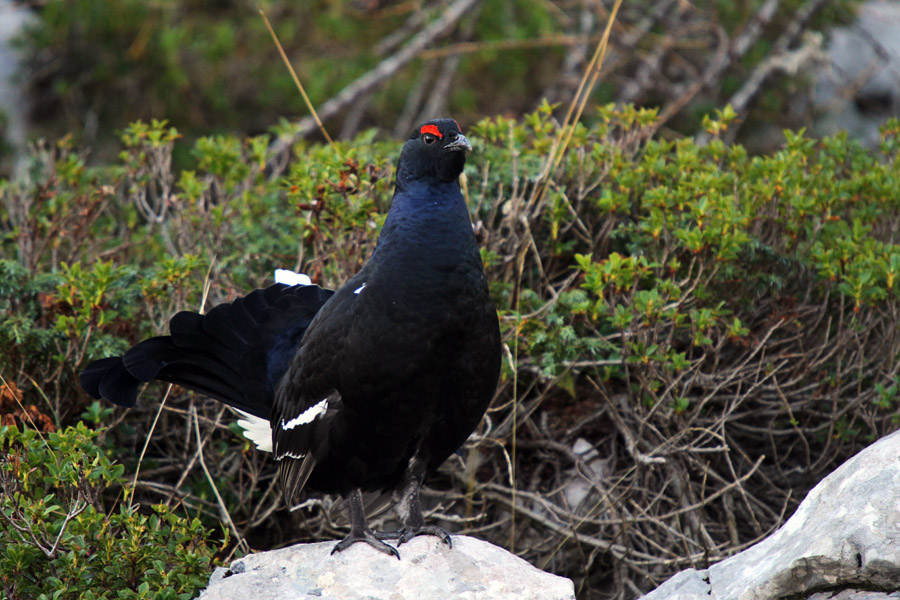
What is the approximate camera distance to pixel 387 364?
127 inches

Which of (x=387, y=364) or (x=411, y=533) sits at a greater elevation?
(x=387, y=364)

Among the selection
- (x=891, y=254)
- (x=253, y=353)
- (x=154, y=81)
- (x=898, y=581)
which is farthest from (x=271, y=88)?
(x=898, y=581)

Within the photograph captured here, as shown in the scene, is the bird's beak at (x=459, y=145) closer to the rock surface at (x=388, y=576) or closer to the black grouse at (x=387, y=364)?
the black grouse at (x=387, y=364)

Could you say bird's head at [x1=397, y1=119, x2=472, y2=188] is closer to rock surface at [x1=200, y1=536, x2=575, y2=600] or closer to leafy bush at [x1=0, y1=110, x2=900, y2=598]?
leafy bush at [x1=0, y1=110, x2=900, y2=598]

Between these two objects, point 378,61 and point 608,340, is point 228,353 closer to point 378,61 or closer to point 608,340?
point 608,340

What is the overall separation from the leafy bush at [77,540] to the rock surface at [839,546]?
1696mm

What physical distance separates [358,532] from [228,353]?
0.92m

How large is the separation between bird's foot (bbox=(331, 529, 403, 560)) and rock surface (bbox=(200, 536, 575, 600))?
0.02 m

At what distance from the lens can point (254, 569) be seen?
3.25 metres

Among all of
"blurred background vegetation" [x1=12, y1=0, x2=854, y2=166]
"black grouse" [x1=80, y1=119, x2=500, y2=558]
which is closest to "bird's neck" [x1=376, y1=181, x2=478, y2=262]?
"black grouse" [x1=80, y1=119, x2=500, y2=558]

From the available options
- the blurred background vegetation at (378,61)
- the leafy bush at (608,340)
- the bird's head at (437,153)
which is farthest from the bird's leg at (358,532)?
the blurred background vegetation at (378,61)

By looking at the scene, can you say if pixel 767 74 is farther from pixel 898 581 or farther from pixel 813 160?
pixel 898 581

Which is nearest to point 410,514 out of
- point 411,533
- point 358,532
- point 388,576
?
point 411,533

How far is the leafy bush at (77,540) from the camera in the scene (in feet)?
10.4
